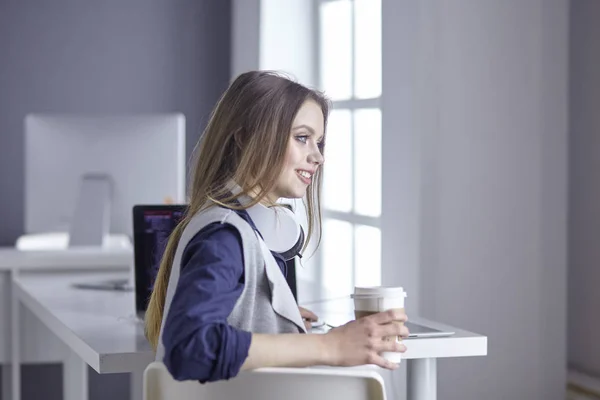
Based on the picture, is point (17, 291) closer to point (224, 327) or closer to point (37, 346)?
point (37, 346)

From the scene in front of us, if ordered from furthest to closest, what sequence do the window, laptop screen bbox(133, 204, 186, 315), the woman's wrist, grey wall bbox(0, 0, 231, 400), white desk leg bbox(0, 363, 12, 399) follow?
grey wall bbox(0, 0, 231, 400)
white desk leg bbox(0, 363, 12, 399)
the window
laptop screen bbox(133, 204, 186, 315)
the woman's wrist

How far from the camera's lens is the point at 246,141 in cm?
148

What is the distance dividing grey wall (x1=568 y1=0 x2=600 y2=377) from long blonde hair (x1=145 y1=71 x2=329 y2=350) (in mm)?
1247

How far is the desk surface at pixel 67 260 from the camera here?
3273mm

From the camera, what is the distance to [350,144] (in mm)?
3646

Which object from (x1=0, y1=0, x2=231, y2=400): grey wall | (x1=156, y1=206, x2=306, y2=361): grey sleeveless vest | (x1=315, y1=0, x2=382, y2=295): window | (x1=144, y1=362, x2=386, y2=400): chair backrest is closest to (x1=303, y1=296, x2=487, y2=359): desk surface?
(x1=156, y1=206, x2=306, y2=361): grey sleeveless vest

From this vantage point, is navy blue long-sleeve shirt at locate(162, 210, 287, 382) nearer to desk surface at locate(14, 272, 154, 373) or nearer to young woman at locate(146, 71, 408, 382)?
young woman at locate(146, 71, 408, 382)

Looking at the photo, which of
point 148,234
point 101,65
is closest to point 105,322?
point 148,234

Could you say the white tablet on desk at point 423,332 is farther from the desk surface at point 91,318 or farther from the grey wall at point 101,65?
the grey wall at point 101,65

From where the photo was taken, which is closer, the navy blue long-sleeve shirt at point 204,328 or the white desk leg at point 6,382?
the navy blue long-sleeve shirt at point 204,328

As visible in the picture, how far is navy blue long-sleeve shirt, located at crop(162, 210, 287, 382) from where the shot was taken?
3.97 ft

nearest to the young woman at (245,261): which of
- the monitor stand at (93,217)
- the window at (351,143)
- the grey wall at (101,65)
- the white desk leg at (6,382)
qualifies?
the window at (351,143)

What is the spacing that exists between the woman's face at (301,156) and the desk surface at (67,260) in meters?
1.93

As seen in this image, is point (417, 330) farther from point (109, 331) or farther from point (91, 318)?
point (91, 318)
